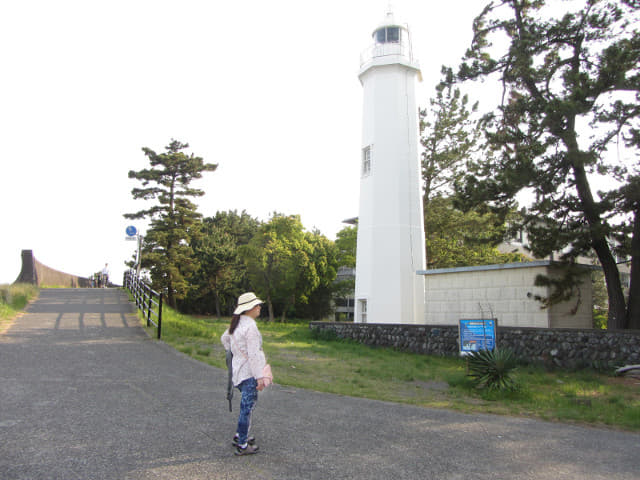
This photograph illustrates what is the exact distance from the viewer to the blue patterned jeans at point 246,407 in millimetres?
4770

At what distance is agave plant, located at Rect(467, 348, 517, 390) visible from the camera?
921 centimetres

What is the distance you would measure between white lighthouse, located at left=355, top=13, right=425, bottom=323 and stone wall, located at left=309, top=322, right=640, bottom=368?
1.63 meters

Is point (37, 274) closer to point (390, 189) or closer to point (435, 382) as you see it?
point (390, 189)

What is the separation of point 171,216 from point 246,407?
86.8 ft

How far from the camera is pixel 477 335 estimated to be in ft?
37.6

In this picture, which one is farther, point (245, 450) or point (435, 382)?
point (435, 382)

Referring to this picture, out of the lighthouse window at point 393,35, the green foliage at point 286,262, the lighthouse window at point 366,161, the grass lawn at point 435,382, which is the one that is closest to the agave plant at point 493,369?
the grass lawn at point 435,382

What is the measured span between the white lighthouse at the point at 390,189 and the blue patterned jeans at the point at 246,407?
14.3m

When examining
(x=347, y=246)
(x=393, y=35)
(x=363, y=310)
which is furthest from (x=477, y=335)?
(x=347, y=246)

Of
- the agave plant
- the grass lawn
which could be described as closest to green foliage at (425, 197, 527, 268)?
the grass lawn

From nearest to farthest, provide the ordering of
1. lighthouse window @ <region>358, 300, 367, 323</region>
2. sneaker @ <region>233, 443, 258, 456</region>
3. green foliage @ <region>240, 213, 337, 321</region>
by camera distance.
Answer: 1. sneaker @ <region>233, 443, 258, 456</region>
2. lighthouse window @ <region>358, 300, 367, 323</region>
3. green foliage @ <region>240, 213, 337, 321</region>

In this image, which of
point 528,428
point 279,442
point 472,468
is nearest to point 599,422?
point 528,428

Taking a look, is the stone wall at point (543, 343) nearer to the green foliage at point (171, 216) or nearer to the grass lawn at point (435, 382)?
the grass lawn at point (435, 382)

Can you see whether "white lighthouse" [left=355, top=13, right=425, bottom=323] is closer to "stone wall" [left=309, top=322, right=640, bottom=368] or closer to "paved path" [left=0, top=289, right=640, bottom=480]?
"stone wall" [left=309, top=322, right=640, bottom=368]
